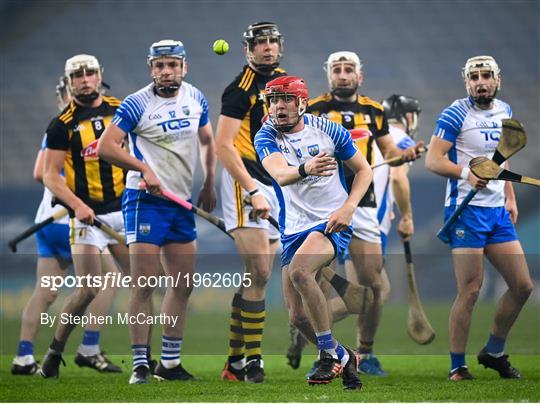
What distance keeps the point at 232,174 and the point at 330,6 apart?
11.6 m

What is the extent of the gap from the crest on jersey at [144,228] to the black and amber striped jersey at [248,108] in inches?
28.7

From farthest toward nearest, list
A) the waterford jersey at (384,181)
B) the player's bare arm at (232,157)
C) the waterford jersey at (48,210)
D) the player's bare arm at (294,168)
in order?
the waterford jersey at (48,210), the waterford jersey at (384,181), the player's bare arm at (232,157), the player's bare arm at (294,168)

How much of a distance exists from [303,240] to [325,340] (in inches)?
21.9

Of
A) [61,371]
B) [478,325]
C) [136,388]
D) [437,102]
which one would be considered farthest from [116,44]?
[136,388]

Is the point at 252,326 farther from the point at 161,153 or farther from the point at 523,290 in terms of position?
the point at 523,290

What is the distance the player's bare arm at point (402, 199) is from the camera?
25.6ft

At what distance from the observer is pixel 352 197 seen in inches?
226

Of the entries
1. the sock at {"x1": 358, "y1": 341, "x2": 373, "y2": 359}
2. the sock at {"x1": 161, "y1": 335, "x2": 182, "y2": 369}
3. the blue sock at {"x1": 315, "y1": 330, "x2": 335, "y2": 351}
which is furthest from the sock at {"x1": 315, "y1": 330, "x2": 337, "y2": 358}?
the sock at {"x1": 358, "y1": 341, "x2": 373, "y2": 359}

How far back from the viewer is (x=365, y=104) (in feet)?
24.3

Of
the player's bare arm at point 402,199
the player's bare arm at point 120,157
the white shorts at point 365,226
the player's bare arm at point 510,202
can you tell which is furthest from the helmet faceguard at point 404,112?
the player's bare arm at point 120,157

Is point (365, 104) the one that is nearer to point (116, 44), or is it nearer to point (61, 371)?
point (61, 371)

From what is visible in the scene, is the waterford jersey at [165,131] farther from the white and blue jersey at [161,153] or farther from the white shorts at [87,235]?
the white shorts at [87,235]

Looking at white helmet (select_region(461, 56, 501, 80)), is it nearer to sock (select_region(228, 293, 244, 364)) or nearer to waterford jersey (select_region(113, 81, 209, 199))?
waterford jersey (select_region(113, 81, 209, 199))

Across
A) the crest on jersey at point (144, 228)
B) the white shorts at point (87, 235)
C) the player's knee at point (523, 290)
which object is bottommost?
the player's knee at point (523, 290)
